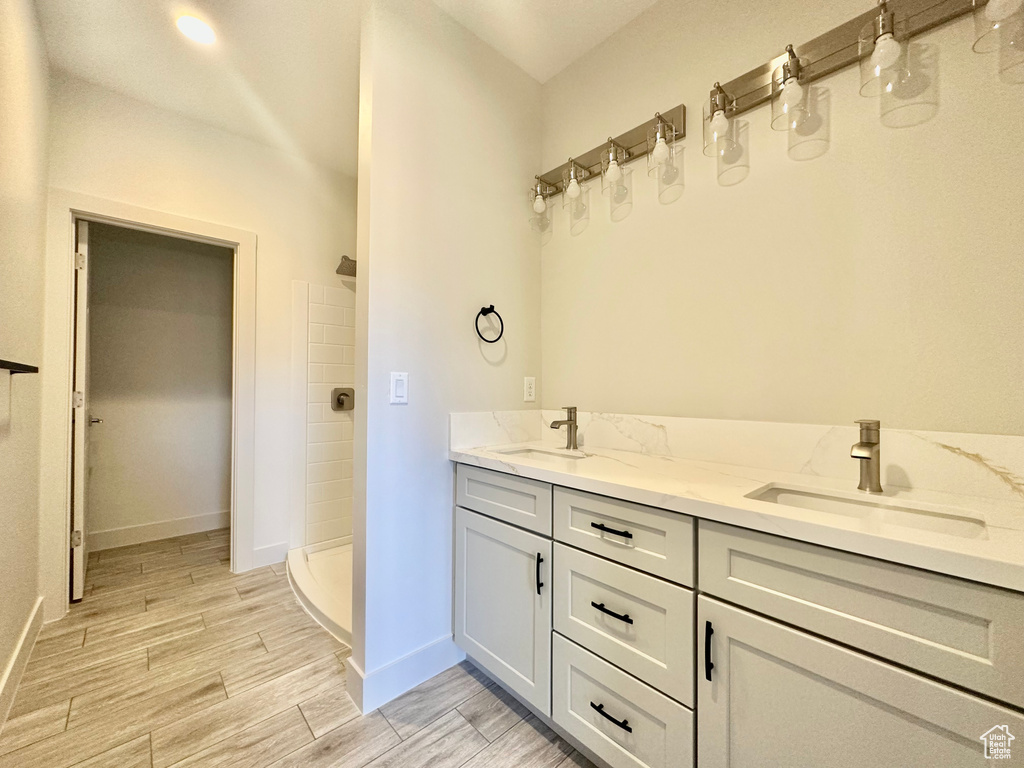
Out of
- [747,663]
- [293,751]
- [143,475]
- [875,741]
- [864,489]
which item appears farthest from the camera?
[143,475]

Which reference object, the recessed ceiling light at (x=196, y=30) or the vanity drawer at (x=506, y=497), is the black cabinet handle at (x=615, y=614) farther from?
the recessed ceiling light at (x=196, y=30)

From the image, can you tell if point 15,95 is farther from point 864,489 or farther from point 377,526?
point 864,489

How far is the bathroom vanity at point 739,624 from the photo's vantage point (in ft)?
2.18

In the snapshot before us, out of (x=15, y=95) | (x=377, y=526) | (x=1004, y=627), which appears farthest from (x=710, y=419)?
(x=15, y=95)

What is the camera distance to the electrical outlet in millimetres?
2023

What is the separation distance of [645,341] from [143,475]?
366 centimetres

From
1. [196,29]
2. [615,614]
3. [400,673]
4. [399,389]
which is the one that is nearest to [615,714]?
[615,614]

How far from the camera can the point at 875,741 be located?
0.73m

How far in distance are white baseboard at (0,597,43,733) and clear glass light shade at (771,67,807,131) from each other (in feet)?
10.5

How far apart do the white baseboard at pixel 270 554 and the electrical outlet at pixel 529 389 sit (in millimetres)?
1970

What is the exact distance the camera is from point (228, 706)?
4.74ft

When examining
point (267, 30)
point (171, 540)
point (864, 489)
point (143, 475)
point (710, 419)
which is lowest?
point (171, 540)

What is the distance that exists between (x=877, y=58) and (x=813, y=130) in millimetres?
200

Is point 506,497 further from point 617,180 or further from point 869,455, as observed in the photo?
point 617,180
